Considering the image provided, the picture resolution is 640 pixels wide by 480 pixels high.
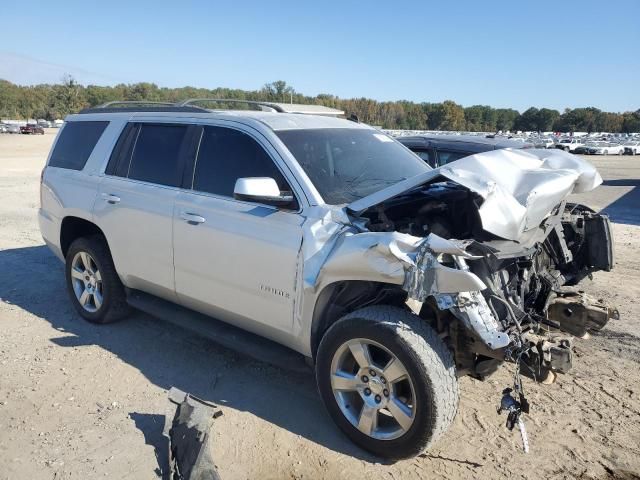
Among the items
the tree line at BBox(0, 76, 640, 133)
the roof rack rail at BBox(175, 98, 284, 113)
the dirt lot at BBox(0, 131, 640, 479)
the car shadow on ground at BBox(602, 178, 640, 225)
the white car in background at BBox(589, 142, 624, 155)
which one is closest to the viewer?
the dirt lot at BBox(0, 131, 640, 479)

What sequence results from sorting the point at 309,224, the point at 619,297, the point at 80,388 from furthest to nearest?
the point at 619,297 < the point at 80,388 < the point at 309,224

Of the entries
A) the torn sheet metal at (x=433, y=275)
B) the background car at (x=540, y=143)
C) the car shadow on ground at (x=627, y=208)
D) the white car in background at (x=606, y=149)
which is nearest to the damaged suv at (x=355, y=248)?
the torn sheet metal at (x=433, y=275)

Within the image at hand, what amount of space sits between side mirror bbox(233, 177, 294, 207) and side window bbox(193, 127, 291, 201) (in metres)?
0.20

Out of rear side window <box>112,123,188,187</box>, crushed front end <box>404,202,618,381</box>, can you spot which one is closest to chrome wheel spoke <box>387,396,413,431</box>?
crushed front end <box>404,202,618,381</box>

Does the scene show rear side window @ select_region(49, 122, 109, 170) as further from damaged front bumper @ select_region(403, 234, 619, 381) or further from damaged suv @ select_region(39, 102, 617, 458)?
damaged front bumper @ select_region(403, 234, 619, 381)

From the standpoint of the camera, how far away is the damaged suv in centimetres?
294

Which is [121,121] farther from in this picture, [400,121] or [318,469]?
[400,121]

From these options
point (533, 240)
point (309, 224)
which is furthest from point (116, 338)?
point (533, 240)

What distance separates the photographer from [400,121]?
4377 inches

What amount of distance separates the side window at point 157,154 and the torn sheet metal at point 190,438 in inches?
68.0

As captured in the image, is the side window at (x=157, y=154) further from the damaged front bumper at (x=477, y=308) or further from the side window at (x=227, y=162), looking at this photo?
the damaged front bumper at (x=477, y=308)

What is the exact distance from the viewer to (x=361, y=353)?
10.2ft

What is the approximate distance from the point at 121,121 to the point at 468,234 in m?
3.30

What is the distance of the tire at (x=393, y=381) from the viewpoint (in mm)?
2875
